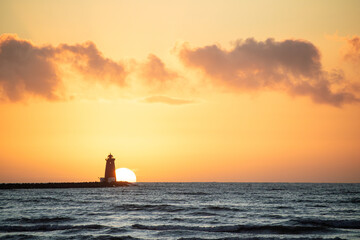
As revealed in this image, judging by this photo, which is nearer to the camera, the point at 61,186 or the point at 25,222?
the point at 25,222

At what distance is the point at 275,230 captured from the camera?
2877cm

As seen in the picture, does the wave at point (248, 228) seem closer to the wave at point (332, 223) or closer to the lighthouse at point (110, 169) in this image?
the wave at point (332, 223)

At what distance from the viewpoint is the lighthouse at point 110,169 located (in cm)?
12219

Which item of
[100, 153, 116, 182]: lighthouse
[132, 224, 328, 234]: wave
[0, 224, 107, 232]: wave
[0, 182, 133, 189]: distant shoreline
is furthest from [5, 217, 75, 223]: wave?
[0, 182, 133, 189]: distant shoreline

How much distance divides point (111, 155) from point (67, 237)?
9843 centimetres

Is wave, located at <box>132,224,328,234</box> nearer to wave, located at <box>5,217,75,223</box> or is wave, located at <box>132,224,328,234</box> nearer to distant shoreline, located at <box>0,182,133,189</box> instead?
wave, located at <box>5,217,75,223</box>

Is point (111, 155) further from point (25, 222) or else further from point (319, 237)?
point (319, 237)

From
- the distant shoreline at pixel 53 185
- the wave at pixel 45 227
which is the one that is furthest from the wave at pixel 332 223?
the distant shoreline at pixel 53 185

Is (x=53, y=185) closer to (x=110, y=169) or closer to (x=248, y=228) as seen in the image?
(x=110, y=169)

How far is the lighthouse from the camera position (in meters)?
122

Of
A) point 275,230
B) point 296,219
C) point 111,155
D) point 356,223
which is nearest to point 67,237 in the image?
point 275,230

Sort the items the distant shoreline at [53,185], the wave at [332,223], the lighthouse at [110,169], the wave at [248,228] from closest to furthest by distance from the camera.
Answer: the wave at [248,228] → the wave at [332,223] → the distant shoreline at [53,185] → the lighthouse at [110,169]

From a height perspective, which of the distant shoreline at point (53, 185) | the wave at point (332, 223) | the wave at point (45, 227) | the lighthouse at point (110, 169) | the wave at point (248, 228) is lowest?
the wave at point (332, 223)

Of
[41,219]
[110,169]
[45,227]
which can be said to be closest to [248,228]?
[45,227]
